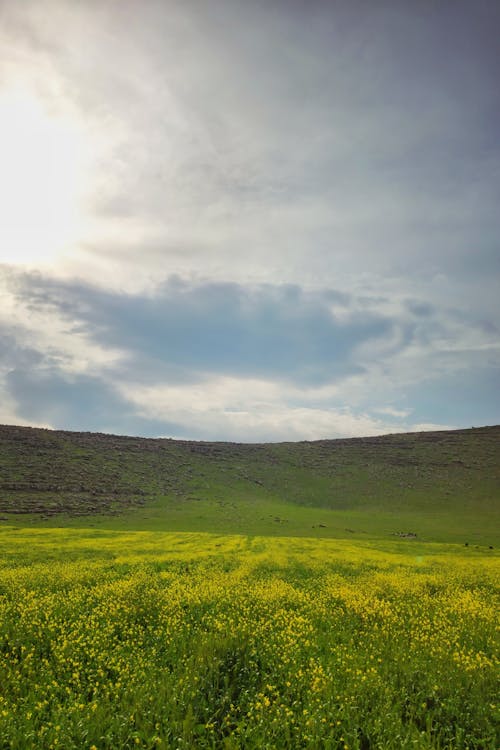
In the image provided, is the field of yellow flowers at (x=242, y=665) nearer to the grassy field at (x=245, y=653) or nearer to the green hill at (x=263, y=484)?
the grassy field at (x=245, y=653)

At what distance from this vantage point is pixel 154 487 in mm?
98625

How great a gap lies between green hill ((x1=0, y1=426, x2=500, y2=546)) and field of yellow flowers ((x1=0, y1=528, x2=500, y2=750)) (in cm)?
4737

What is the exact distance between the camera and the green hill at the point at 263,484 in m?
69.8

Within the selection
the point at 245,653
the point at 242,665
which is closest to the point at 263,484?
the point at 245,653

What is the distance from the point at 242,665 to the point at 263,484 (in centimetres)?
10354

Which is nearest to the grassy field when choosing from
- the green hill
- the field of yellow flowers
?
the field of yellow flowers

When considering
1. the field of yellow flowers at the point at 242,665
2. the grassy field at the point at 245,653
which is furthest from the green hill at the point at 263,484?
the field of yellow flowers at the point at 242,665

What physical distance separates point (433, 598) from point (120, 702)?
12664 millimetres

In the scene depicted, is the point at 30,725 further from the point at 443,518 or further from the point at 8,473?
the point at 8,473

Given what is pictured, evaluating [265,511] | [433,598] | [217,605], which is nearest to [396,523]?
[265,511]

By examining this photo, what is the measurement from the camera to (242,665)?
10047 millimetres

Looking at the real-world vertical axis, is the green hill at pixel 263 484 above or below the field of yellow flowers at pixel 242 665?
below

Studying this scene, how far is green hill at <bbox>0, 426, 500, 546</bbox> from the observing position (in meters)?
69.8

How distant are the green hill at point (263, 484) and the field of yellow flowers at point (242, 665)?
47.4 m
